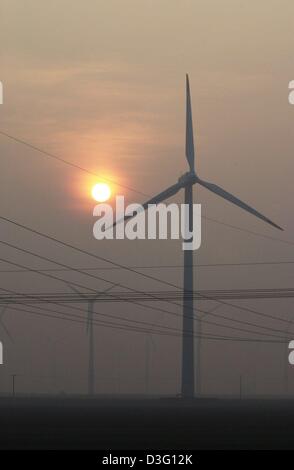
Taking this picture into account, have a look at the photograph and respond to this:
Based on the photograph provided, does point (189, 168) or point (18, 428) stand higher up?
point (189, 168)

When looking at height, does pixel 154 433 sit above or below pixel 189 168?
below

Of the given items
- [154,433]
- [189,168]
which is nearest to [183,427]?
[154,433]

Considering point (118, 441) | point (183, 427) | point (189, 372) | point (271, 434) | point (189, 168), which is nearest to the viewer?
point (118, 441)
